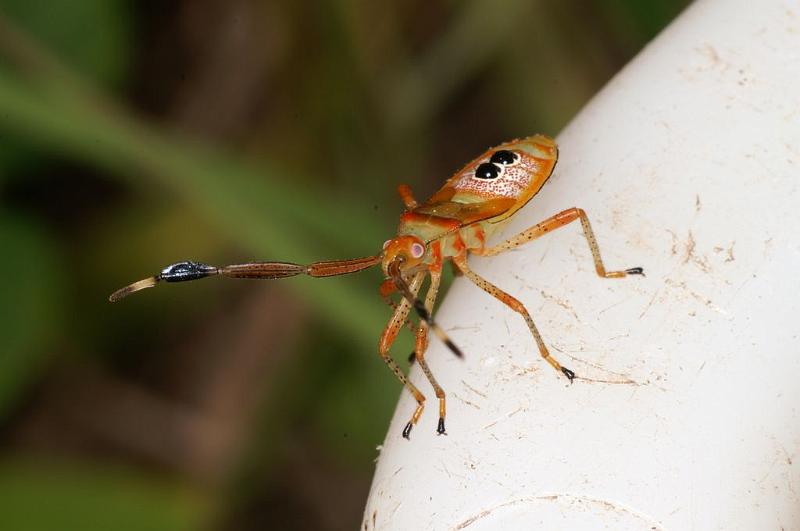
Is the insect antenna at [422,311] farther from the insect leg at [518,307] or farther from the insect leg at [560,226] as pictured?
the insect leg at [560,226]

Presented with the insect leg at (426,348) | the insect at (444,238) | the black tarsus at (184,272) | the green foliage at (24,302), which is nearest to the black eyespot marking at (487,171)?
the insect at (444,238)

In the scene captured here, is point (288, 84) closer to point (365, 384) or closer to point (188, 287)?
point (188, 287)

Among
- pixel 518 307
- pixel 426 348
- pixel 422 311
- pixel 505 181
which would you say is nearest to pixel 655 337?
pixel 518 307

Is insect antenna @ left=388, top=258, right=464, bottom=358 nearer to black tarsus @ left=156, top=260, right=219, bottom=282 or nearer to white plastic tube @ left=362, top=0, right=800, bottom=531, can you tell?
white plastic tube @ left=362, top=0, right=800, bottom=531

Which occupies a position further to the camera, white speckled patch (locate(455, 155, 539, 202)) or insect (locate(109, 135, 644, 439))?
white speckled patch (locate(455, 155, 539, 202))

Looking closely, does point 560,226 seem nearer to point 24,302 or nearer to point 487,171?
point 487,171

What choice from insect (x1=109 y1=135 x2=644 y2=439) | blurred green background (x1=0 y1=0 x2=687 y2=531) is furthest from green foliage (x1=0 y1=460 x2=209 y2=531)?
insect (x1=109 y1=135 x2=644 y2=439)
